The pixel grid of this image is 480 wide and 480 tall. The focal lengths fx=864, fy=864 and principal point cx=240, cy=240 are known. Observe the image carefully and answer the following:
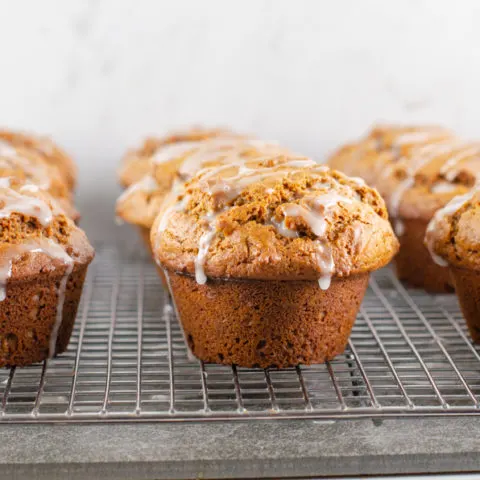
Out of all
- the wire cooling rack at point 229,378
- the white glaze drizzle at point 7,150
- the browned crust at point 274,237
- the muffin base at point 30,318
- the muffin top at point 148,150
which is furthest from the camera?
the muffin top at point 148,150

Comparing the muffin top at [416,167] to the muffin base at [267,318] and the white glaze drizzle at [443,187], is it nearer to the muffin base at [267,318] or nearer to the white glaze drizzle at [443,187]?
the white glaze drizzle at [443,187]

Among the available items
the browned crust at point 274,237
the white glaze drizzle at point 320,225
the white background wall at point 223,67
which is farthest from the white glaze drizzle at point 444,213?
the white background wall at point 223,67

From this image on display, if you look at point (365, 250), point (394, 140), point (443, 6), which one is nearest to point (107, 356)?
point (365, 250)

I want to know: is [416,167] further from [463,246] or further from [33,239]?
[33,239]

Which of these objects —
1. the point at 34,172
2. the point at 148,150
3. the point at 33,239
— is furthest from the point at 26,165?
the point at 33,239

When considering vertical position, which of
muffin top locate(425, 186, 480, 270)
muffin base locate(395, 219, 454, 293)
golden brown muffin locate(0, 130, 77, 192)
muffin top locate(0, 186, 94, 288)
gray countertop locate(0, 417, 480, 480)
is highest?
muffin top locate(425, 186, 480, 270)

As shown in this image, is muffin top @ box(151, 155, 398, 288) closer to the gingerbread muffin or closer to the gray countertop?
the gray countertop

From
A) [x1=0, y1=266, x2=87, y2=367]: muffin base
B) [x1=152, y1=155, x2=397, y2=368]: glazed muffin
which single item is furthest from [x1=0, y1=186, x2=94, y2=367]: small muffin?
[x1=152, y1=155, x2=397, y2=368]: glazed muffin
